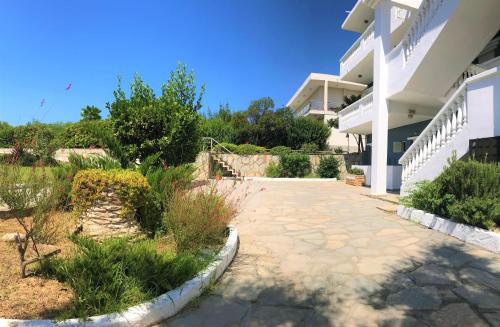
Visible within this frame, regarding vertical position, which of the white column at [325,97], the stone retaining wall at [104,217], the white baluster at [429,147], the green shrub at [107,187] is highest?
the white column at [325,97]

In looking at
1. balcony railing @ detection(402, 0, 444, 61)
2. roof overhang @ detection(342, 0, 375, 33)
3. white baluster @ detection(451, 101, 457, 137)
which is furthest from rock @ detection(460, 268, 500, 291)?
roof overhang @ detection(342, 0, 375, 33)

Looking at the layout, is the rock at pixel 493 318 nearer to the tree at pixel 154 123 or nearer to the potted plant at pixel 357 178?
the tree at pixel 154 123

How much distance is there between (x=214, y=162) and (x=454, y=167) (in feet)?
53.1

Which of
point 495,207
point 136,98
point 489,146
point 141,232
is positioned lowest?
point 141,232

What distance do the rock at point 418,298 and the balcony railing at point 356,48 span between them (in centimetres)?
1226

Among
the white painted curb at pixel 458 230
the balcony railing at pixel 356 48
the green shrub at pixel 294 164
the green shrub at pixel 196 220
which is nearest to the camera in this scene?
the green shrub at pixel 196 220

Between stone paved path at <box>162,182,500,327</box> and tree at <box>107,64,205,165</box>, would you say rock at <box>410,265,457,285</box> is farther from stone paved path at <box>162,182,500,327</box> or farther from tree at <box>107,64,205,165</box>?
tree at <box>107,64,205,165</box>

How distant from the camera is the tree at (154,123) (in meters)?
8.59

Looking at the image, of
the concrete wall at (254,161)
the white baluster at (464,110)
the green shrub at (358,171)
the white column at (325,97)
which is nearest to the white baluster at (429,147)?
the white baluster at (464,110)

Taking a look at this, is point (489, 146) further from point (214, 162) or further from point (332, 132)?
point (332, 132)

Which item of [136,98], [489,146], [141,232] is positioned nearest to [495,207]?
[489,146]

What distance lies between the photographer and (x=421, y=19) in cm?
859

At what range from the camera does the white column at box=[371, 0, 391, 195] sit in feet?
34.8

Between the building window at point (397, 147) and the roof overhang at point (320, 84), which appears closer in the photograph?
the building window at point (397, 147)
